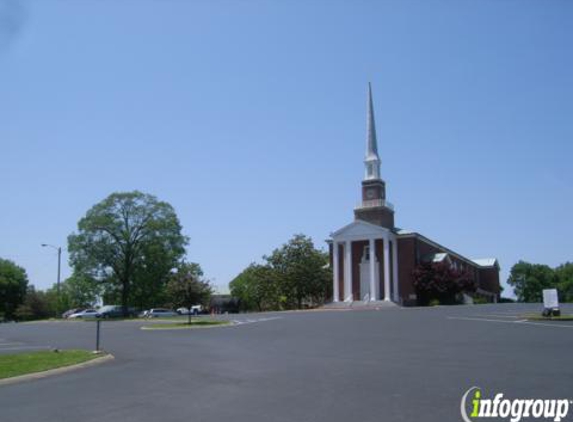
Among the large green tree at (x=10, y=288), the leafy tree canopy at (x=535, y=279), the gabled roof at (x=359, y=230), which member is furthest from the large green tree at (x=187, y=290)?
the leafy tree canopy at (x=535, y=279)

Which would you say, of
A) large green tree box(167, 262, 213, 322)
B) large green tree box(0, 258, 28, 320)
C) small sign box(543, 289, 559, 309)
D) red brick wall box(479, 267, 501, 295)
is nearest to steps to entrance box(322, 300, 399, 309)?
large green tree box(167, 262, 213, 322)

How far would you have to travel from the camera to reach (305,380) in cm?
1177

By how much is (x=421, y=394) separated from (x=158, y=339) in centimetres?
1663

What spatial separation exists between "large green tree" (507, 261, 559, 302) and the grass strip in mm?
120888

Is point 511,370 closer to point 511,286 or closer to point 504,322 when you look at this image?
point 504,322

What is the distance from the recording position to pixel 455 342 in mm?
18172

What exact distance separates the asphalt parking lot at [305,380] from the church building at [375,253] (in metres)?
39.9

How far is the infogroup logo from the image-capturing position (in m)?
8.38

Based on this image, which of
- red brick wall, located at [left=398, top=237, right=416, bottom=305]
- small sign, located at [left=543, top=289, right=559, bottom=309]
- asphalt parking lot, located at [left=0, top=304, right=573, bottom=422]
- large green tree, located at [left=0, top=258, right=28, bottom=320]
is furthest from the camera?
large green tree, located at [left=0, top=258, right=28, bottom=320]

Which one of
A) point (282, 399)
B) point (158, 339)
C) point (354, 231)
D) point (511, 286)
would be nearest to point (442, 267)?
point (354, 231)

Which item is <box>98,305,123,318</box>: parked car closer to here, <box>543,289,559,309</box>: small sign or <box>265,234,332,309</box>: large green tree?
<box>265,234,332,309</box>: large green tree

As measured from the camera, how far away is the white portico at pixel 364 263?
60000mm

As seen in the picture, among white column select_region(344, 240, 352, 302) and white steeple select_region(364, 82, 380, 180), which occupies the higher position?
white steeple select_region(364, 82, 380, 180)

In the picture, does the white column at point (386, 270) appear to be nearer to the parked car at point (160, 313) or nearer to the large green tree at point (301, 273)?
the large green tree at point (301, 273)
